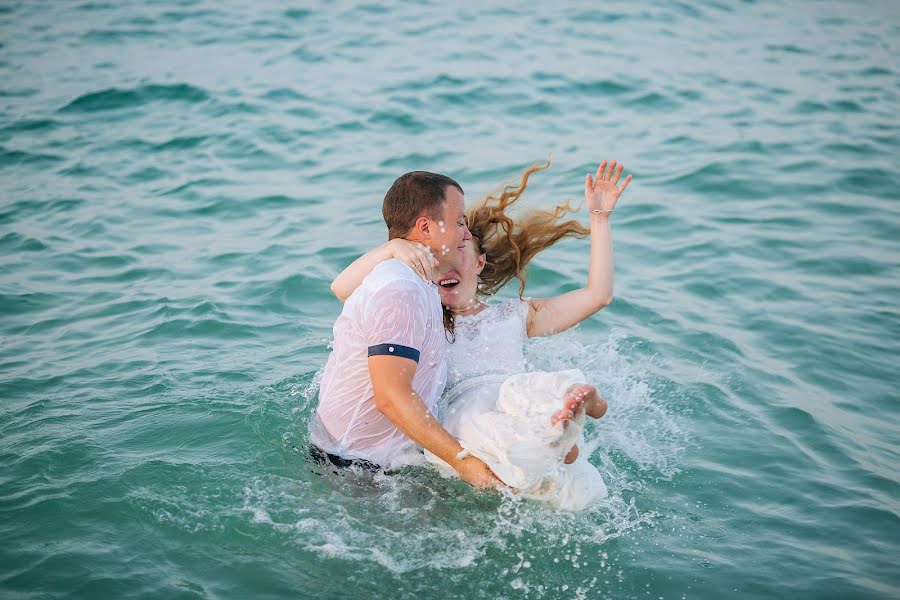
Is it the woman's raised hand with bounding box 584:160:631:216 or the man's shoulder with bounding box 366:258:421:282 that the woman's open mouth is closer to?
the man's shoulder with bounding box 366:258:421:282

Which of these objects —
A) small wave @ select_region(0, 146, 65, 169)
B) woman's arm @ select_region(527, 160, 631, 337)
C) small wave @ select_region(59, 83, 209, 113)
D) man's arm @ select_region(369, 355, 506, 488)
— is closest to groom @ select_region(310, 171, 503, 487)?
man's arm @ select_region(369, 355, 506, 488)

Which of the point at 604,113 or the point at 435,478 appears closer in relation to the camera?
the point at 435,478

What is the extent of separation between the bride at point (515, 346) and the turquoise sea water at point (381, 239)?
44 centimetres

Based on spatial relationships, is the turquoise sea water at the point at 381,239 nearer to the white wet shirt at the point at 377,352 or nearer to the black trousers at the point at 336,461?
the black trousers at the point at 336,461

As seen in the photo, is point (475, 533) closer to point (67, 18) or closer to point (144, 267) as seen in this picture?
point (144, 267)

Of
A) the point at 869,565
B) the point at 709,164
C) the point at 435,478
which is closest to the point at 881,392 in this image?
the point at 869,565

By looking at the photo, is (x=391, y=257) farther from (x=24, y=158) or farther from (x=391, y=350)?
(x=24, y=158)

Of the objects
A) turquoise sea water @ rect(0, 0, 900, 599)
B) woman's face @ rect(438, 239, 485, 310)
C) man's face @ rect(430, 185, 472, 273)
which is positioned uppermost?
man's face @ rect(430, 185, 472, 273)

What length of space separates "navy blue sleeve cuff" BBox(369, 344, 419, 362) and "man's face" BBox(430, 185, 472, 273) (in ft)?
2.33

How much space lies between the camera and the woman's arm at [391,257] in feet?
15.4

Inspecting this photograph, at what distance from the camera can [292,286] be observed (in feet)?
24.9

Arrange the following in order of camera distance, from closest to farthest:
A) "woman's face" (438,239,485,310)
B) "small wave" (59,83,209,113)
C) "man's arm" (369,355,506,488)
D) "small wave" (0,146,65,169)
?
"man's arm" (369,355,506,488)
"woman's face" (438,239,485,310)
"small wave" (0,146,65,169)
"small wave" (59,83,209,113)

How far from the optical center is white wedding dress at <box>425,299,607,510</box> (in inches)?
164

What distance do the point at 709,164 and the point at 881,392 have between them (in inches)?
163
